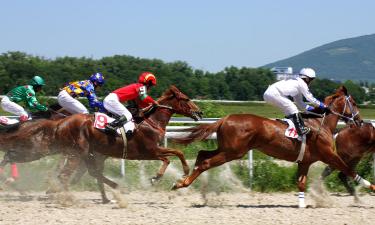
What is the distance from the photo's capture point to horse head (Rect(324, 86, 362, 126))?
366 inches

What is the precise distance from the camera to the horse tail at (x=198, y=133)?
885cm

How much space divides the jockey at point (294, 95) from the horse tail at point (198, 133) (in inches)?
34.7

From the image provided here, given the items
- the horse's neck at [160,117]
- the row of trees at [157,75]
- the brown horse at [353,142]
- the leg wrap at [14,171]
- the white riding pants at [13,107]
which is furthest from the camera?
the row of trees at [157,75]

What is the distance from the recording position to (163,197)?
968 centimetres

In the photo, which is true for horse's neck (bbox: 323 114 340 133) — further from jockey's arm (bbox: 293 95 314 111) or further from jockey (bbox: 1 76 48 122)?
jockey (bbox: 1 76 48 122)

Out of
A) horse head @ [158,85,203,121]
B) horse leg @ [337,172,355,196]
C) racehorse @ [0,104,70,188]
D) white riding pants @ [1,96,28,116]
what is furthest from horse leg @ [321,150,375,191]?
white riding pants @ [1,96,28,116]

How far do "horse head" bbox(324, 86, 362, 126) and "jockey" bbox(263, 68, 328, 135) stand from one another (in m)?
0.29

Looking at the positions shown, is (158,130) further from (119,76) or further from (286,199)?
(119,76)

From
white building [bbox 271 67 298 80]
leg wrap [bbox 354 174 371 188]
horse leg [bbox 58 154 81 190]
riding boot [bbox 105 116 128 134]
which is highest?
white building [bbox 271 67 298 80]

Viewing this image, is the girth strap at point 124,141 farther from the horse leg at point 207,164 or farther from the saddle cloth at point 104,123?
the horse leg at point 207,164

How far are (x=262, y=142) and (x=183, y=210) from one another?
A: 4.59ft

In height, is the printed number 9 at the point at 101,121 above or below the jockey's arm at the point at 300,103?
below

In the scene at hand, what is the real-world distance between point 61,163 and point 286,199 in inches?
130

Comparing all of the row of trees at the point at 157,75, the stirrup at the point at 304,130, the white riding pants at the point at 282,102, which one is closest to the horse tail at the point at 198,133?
the white riding pants at the point at 282,102
